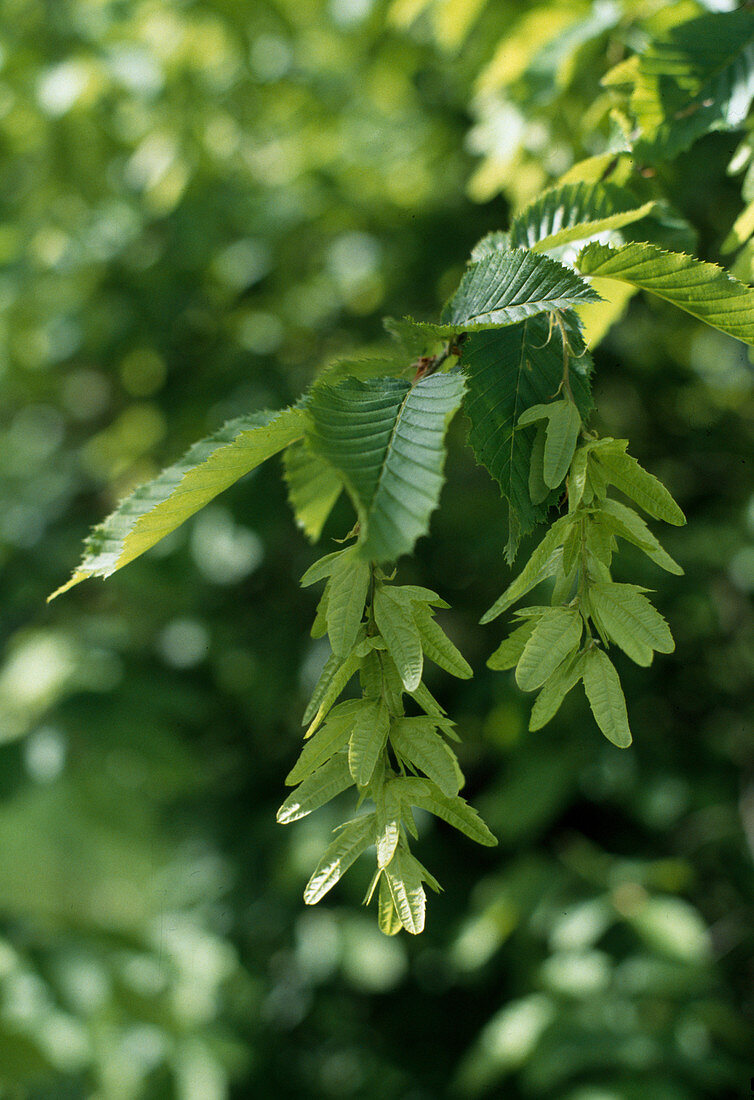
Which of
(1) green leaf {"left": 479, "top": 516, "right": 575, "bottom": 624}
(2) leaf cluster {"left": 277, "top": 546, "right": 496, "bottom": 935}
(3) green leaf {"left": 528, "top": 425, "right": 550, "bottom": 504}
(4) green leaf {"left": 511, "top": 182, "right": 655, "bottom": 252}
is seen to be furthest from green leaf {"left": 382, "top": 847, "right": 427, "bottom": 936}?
(4) green leaf {"left": 511, "top": 182, "right": 655, "bottom": 252}

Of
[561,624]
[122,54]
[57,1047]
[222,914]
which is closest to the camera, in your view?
[561,624]

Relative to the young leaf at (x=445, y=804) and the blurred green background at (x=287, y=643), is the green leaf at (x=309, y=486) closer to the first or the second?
the young leaf at (x=445, y=804)

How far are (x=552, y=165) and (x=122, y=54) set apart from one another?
1.55 metres

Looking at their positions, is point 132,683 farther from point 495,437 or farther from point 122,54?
point 495,437

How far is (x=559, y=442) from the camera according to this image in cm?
70

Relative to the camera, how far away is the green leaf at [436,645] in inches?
27.8

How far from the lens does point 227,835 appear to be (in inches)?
121

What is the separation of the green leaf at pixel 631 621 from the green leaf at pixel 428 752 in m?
0.16

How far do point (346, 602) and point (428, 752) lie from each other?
138 mm

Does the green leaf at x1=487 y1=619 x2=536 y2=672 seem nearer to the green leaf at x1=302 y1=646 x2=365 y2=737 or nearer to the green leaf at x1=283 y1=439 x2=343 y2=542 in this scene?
the green leaf at x1=302 y1=646 x2=365 y2=737

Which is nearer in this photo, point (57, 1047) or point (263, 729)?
point (57, 1047)

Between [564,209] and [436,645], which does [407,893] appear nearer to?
[436,645]

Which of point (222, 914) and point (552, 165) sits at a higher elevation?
point (552, 165)

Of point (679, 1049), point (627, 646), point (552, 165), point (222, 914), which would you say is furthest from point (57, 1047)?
point (552, 165)
